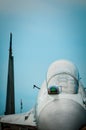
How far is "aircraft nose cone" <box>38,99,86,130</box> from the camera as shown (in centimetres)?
290

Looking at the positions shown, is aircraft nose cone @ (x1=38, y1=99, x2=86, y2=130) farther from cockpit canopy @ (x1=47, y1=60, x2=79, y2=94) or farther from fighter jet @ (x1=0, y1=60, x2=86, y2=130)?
cockpit canopy @ (x1=47, y1=60, x2=79, y2=94)

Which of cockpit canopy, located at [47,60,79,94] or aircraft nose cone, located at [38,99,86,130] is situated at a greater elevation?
cockpit canopy, located at [47,60,79,94]

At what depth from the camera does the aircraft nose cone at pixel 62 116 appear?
2902mm

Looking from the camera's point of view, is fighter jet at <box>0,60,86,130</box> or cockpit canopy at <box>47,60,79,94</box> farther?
cockpit canopy at <box>47,60,79,94</box>

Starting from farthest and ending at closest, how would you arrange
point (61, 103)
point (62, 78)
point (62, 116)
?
point (62, 78) < point (61, 103) < point (62, 116)

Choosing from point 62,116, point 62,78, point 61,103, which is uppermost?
point 62,78

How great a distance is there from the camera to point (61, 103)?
3.04m

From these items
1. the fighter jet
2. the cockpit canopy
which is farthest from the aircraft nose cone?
the cockpit canopy

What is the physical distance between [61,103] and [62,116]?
171 mm

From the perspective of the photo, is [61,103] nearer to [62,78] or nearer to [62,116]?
[62,116]

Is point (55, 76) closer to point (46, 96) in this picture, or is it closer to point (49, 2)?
point (46, 96)

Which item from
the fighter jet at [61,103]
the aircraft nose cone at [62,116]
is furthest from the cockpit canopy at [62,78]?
the aircraft nose cone at [62,116]

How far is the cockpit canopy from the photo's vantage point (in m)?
3.34

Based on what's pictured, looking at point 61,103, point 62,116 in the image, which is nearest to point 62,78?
point 61,103
